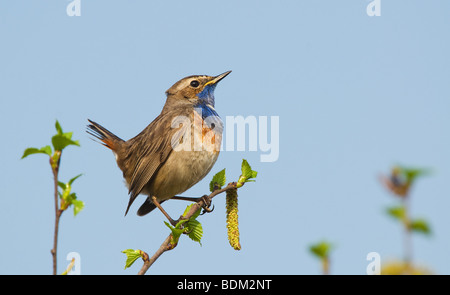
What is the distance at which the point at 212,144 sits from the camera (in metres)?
6.57

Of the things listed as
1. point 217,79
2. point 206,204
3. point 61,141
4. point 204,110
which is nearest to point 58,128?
point 61,141

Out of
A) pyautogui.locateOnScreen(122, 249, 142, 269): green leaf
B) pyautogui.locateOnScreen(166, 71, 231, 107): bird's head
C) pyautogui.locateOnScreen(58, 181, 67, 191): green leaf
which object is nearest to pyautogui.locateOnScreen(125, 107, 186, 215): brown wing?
pyautogui.locateOnScreen(166, 71, 231, 107): bird's head

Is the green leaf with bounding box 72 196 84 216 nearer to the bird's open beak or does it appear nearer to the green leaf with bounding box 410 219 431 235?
the green leaf with bounding box 410 219 431 235

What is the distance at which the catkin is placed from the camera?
3.53 meters

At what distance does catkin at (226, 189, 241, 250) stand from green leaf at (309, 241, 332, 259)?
1438 millimetres

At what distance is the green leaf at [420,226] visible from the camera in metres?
1.87

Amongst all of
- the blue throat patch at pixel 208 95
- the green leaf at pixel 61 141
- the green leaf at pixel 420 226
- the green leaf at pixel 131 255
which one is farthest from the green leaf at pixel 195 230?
the blue throat patch at pixel 208 95

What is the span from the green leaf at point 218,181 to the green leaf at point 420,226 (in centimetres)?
211

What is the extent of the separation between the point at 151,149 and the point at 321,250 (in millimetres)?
5266

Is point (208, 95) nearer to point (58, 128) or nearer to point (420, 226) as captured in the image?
point (58, 128)

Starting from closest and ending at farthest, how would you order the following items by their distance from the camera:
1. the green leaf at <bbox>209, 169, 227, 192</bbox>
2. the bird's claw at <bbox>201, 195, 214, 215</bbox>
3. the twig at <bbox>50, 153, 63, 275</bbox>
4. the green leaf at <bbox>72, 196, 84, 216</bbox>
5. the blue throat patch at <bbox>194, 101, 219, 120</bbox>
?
the twig at <bbox>50, 153, 63, 275</bbox> → the green leaf at <bbox>72, 196, 84, 216</bbox> → the green leaf at <bbox>209, 169, 227, 192</bbox> → the bird's claw at <bbox>201, 195, 214, 215</bbox> → the blue throat patch at <bbox>194, 101, 219, 120</bbox>

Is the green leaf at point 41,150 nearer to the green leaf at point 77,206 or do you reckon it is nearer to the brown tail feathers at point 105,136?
the green leaf at point 77,206
